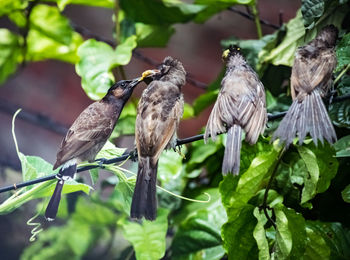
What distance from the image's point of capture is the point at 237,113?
1.23 metres

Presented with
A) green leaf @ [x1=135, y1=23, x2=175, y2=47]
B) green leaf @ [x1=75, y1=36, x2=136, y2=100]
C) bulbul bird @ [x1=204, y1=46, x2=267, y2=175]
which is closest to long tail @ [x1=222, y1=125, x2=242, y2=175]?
bulbul bird @ [x1=204, y1=46, x2=267, y2=175]

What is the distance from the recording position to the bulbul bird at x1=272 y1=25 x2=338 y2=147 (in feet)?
3.95

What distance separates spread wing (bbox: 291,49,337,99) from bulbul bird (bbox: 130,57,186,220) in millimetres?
293

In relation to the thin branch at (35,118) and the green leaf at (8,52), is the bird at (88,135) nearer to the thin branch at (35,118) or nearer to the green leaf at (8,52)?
the thin branch at (35,118)

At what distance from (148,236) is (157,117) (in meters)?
0.52

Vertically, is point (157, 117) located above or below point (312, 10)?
below

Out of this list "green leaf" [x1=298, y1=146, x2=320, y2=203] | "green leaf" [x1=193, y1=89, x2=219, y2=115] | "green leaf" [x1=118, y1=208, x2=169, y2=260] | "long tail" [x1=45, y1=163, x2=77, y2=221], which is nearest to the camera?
"long tail" [x1=45, y1=163, x2=77, y2=221]

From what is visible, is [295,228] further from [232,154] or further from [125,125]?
[125,125]

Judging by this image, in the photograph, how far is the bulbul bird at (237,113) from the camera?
1162 mm

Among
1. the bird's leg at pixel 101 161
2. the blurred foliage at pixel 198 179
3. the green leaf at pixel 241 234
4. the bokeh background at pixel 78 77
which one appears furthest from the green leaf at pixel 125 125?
the green leaf at pixel 241 234

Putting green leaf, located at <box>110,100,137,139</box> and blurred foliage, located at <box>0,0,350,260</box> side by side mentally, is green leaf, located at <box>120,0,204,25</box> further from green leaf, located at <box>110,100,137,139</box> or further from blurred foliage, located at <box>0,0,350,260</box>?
green leaf, located at <box>110,100,137,139</box>

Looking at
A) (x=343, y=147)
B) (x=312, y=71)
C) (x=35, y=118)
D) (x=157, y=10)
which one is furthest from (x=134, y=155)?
(x=35, y=118)

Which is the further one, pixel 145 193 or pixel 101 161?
pixel 101 161

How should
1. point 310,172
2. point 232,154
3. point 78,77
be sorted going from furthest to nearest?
point 78,77 < point 310,172 < point 232,154
